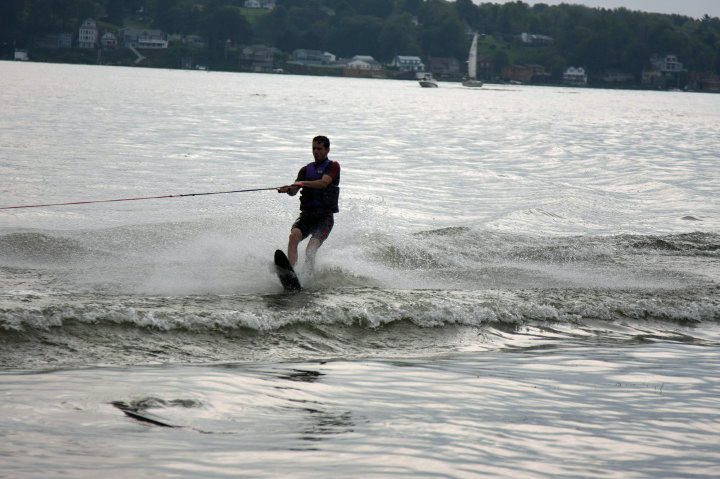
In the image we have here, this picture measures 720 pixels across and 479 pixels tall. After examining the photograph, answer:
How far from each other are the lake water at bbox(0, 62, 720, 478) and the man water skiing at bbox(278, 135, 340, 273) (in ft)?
1.76

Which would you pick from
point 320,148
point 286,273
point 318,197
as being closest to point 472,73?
point 318,197

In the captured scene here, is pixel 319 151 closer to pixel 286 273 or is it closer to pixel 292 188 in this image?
pixel 292 188

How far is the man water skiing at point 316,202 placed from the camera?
36.6 feet

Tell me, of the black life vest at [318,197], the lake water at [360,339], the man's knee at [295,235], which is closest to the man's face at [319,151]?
the black life vest at [318,197]

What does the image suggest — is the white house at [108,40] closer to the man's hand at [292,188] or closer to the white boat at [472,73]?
the white boat at [472,73]

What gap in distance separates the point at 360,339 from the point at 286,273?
191 cm

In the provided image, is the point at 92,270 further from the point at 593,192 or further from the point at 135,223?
the point at 593,192

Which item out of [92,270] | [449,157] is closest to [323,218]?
[92,270]

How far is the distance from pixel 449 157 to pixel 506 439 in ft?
98.3

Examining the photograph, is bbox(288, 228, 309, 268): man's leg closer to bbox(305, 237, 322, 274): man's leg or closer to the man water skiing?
the man water skiing

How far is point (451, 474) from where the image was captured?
5.45m

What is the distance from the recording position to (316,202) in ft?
37.1

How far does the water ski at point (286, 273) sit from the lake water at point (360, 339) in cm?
21

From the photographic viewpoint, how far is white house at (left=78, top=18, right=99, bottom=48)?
192 meters
